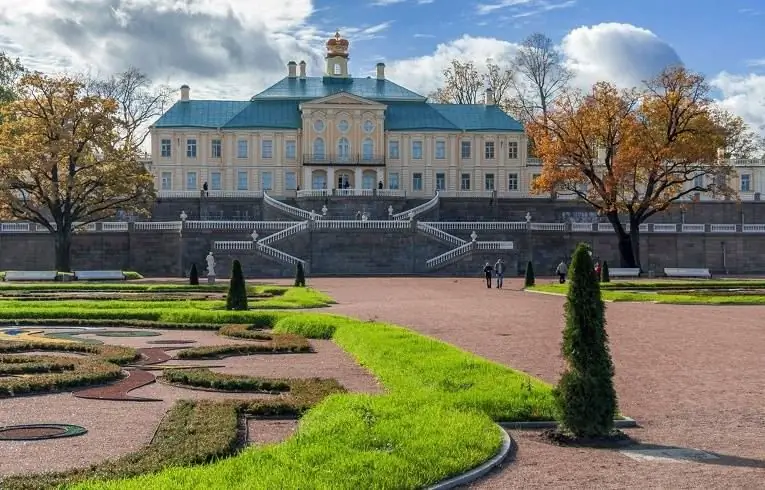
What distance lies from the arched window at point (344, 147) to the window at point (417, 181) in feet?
20.2

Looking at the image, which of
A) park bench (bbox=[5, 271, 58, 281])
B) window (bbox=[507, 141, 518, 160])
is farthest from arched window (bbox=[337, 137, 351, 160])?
park bench (bbox=[5, 271, 58, 281])

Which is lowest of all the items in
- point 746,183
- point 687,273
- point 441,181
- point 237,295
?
point 687,273

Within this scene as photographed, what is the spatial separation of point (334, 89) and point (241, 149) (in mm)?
10405

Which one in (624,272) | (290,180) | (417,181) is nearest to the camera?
(624,272)

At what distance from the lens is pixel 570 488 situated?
8531mm

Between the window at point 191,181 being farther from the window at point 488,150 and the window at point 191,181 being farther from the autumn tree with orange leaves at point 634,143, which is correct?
the autumn tree with orange leaves at point 634,143

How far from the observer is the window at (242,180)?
83188 millimetres

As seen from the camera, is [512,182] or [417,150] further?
[512,182]

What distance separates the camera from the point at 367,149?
82.9 m

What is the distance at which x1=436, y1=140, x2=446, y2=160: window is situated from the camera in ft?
276

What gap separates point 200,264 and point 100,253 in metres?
8.26

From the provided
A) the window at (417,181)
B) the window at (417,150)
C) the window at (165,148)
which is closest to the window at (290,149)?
the window at (165,148)

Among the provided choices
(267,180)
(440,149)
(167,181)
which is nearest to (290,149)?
(267,180)

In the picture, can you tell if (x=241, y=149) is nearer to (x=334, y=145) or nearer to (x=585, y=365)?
(x=334, y=145)
